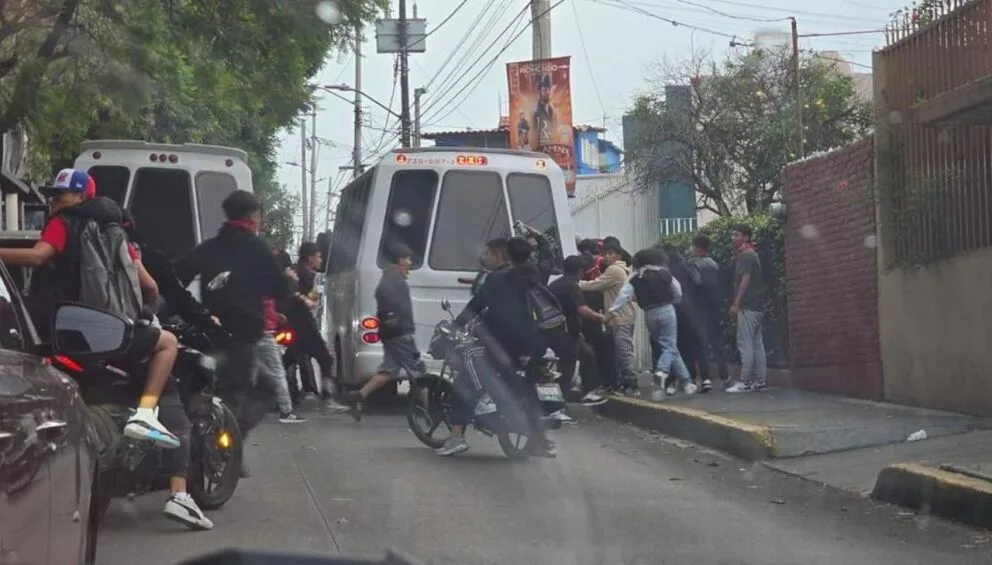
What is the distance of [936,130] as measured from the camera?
40.9ft

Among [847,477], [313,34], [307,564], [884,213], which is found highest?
[313,34]

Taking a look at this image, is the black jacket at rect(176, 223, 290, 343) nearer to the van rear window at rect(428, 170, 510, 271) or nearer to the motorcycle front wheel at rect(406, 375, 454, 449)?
the motorcycle front wheel at rect(406, 375, 454, 449)

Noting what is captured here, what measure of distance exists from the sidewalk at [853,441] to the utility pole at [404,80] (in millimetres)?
20140

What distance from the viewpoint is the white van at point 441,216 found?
1516cm

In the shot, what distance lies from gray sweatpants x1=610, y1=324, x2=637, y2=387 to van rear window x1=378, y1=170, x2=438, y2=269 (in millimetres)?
2259

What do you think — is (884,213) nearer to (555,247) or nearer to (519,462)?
(555,247)

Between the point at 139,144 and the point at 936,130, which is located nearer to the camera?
the point at 936,130

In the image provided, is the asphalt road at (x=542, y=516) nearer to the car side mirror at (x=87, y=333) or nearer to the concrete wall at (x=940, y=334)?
the car side mirror at (x=87, y=333)

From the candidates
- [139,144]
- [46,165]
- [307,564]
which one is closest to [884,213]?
[139,144]

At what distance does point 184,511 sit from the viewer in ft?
24.2

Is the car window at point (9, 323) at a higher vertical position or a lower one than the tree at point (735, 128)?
lower

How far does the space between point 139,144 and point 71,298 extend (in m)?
8.80

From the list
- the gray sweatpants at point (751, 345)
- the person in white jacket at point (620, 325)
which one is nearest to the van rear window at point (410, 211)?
the person in white jacket at point (620, 325)

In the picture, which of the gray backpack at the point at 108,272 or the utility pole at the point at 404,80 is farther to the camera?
the utility pole at the point at 404,80
